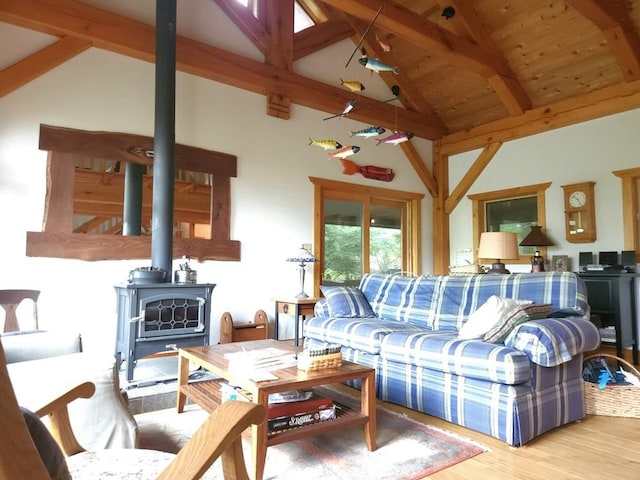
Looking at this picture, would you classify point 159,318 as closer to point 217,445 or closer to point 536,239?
point 217,445

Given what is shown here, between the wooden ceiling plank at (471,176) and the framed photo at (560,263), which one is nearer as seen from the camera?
the framed photo at (560,263)

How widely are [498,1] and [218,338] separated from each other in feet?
15.7

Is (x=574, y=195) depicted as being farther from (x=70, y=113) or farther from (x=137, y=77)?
(x=70, y=113)

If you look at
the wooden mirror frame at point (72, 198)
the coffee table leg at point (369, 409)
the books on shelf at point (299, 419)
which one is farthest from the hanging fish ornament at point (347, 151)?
the books on shelf at point (299, 419)

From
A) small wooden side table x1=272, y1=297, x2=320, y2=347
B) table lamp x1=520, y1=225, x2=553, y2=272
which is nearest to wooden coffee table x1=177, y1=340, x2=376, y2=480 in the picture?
small wooden side table x1=272, y1=297, x2=320, y2=347

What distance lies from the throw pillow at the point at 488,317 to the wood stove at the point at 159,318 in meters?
2.01

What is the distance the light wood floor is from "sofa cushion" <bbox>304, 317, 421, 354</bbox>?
0.67 metres

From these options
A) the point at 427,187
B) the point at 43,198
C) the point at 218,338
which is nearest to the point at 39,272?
the point at 43,198

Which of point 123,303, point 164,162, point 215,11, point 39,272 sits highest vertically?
point 215,11

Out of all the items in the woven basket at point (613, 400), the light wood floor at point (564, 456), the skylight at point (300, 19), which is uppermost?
the skylight at point (300, 19)

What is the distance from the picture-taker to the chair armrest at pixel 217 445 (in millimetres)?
837

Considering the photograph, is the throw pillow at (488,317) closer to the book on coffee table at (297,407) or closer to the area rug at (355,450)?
the area rug at (355,450)

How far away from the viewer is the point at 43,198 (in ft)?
12.0

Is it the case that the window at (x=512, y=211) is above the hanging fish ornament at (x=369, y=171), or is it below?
below
